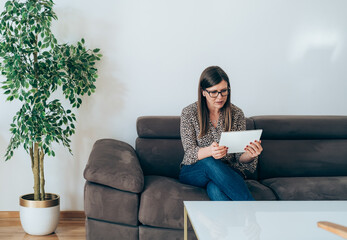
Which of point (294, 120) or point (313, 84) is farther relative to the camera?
point (313, 84)

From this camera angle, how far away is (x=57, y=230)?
2.63 meters

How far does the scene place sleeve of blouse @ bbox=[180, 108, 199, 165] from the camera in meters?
2.17

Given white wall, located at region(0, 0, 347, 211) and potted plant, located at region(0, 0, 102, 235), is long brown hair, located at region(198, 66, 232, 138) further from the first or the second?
potted plant, located at region(0, 0, 102, 235)

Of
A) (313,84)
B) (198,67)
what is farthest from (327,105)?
(198,67)

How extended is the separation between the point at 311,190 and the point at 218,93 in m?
0.78

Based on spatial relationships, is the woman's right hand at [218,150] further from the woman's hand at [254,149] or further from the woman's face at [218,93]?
the woman's face at [218,93]

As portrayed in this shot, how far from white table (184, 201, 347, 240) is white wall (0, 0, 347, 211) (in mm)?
1504

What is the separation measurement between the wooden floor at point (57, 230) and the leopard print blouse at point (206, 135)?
0.94 metres

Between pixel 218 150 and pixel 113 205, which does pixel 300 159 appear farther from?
pixel 113 205

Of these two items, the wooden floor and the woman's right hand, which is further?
the wooden floor

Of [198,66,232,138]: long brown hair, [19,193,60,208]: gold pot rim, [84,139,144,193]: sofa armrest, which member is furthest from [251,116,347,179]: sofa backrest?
[19,193,60,208]: gold pot rim

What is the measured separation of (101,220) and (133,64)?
127cm

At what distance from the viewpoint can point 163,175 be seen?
2.62 meters

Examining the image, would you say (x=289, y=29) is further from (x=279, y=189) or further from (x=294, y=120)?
(x=279, y=189)
